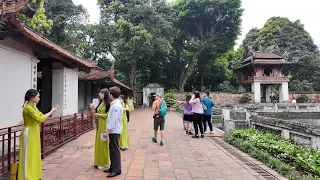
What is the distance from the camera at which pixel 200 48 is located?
2964 cm

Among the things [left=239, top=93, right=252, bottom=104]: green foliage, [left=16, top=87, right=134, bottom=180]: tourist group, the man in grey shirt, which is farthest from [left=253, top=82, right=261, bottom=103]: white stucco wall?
the man in grey shirt

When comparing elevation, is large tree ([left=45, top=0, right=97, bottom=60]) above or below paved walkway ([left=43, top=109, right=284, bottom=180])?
above

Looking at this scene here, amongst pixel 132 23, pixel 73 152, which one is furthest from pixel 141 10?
pixel 73 152

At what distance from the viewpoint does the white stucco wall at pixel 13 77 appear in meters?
5.97

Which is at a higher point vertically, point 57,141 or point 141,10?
point 141,10

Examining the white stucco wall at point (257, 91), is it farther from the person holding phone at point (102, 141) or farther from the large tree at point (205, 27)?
the person holding phone at point (102, 141)

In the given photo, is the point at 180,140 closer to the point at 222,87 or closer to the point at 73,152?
the point at 73,152

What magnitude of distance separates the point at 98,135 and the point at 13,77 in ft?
10.9

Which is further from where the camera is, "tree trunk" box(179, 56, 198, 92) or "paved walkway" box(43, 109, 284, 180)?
"tree trunk" box(179, 56, 198, 92)

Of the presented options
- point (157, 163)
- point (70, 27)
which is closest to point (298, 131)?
point (157, 163)

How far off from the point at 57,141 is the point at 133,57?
19850 millimetres

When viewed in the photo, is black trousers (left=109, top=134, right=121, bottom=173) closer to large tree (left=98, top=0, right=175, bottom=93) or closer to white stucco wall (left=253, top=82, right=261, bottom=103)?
large tree (left=98, top=0, right=175, bottom=93)

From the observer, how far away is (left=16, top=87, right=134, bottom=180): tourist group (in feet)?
12.2

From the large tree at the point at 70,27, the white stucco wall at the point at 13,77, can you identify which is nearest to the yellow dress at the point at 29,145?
the white stucco wall at the point at 13,77
